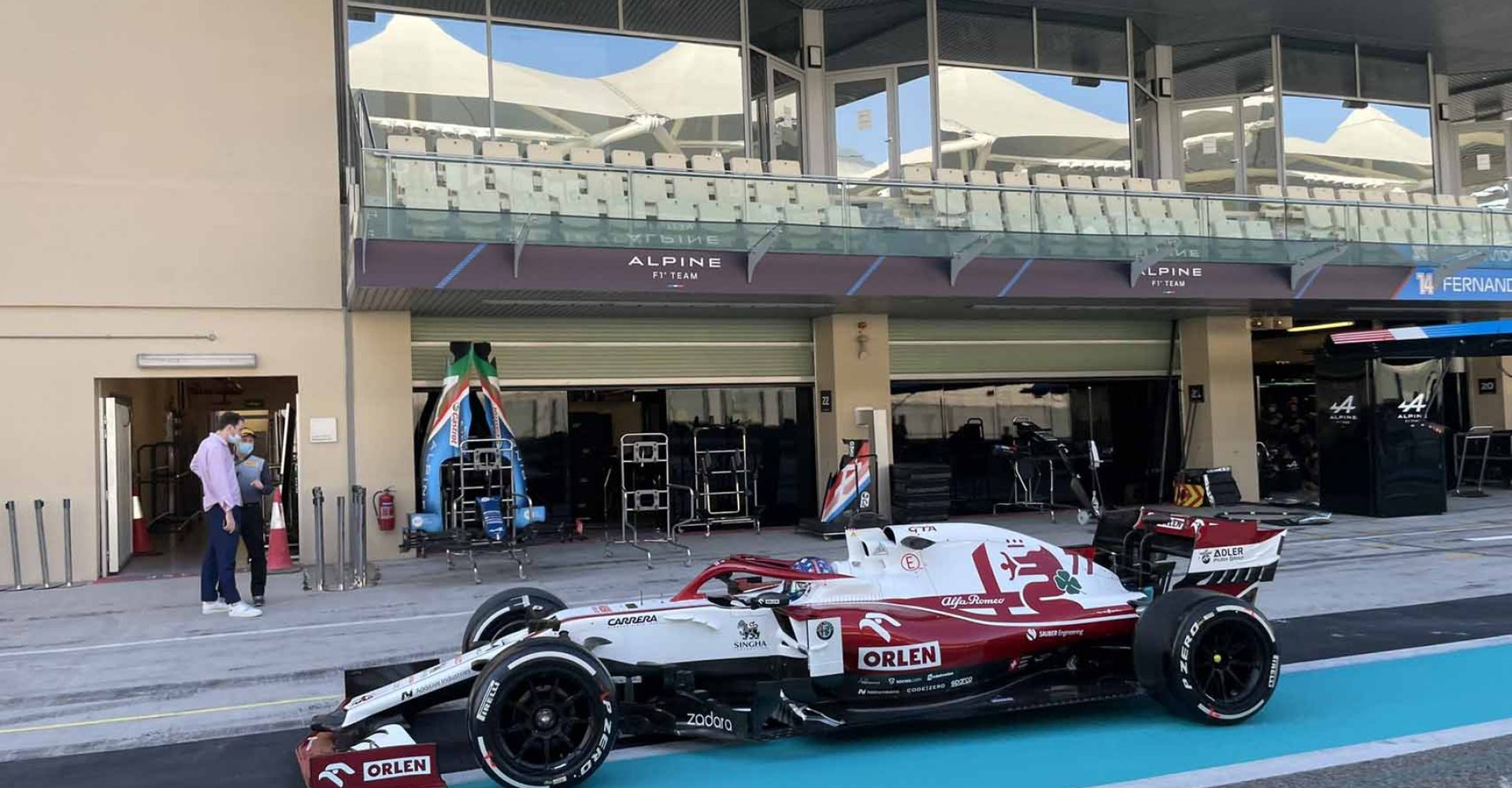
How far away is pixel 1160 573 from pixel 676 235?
8078mm

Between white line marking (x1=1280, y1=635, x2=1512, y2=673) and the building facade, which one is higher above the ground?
the building facade

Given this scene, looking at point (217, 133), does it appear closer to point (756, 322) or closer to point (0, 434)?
point (0, 434)

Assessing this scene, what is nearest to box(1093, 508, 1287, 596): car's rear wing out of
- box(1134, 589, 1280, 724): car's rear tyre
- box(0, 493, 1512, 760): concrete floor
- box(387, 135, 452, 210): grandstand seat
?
box(1134, 589, 1280, 724): car's rear tyre

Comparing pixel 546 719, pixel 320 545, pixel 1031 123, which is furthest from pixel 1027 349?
pixel 546 719

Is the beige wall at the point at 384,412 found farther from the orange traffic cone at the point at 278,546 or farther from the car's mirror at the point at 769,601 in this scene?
the car's mirror at the point at 769,601

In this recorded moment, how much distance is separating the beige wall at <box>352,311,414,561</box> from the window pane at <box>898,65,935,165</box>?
29.8 ft

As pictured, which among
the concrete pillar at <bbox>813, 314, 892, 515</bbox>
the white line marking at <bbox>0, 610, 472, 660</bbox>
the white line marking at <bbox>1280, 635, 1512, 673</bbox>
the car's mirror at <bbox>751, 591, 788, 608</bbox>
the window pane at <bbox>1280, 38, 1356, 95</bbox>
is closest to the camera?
the car's mirror at <bbox>751, 591, 788, 608</bbox>

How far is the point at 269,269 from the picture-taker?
44.9 ft

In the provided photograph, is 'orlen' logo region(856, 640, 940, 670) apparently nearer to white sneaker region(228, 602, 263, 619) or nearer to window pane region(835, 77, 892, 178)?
white sneaker region(228, 602, 263, 619)

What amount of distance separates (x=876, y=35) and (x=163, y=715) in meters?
15.8

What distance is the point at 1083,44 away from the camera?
1978 centimetres

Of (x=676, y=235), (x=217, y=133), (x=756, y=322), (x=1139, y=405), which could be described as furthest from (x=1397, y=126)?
(x=217, y=133)

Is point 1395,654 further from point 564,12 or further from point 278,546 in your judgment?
point 564,12

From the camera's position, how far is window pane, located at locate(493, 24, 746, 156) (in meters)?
16.3
